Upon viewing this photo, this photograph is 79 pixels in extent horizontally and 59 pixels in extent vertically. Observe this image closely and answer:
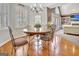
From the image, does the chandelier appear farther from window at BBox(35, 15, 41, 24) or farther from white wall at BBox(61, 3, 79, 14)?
white wall at BBox(61, 3, 79, 14)

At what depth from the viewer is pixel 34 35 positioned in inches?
71.6

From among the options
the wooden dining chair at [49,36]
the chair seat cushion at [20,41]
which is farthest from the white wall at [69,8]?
the chair seat cushion at [20,41]

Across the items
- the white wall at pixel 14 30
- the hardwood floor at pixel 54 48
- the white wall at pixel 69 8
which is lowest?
the hardwood floor at pixel 54 48

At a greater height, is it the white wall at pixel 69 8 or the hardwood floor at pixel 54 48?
the white wall at pixel 69 8

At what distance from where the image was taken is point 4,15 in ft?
5.77

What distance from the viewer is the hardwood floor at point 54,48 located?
176cm

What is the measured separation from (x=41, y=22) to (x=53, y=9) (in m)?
0.20

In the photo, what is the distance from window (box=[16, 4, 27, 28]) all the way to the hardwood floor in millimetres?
232

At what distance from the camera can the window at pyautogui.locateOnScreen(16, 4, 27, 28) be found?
5.75ft

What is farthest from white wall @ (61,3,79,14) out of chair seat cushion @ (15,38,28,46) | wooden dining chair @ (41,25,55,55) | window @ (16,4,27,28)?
chair seat cushion @ (15,38,28,46)

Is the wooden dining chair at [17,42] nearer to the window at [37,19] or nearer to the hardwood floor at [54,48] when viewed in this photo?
the hardwood floor at [54,48]

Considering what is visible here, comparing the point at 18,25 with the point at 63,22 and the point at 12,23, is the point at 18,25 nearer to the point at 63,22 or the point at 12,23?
the point at 12,23

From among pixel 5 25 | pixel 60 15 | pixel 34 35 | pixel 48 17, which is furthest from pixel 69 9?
pixel 5 25

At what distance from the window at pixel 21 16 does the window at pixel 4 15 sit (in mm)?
113
